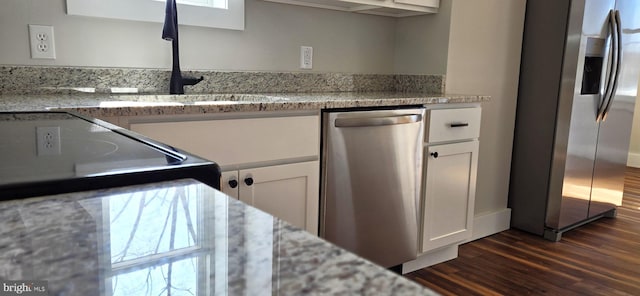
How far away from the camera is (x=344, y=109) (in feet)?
6.31

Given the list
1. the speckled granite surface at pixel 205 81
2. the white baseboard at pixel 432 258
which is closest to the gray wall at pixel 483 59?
the speckled granite surface at pixel 205 81

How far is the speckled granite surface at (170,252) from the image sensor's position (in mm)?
320

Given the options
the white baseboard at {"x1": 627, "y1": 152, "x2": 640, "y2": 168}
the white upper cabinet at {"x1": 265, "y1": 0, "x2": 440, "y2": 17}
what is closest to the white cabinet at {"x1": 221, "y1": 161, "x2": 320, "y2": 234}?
the white upper cabinet at {"x1": 265, "y1": 0, "x2": 440, "y2": 17}

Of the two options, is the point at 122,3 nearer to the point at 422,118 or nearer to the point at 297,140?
the point at 297,140

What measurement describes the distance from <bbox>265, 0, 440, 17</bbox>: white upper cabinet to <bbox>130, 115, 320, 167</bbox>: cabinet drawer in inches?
31.9

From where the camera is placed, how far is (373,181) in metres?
2.00

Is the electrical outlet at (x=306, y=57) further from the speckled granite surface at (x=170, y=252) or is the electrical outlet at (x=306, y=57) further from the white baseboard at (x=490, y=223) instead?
the speckled granite surface at (x=170, y=252)

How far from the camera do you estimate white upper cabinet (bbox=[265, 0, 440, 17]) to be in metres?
2.38

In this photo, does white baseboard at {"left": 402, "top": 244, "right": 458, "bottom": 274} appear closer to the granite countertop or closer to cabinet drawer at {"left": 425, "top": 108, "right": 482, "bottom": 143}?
cabinet drawer at {"left": 425, "top": 108, "right": 482, "bottom": 143}

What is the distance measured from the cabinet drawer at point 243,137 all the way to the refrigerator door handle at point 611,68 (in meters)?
2.03

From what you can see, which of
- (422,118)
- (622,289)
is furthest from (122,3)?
(622,289)

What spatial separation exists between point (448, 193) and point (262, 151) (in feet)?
3.54

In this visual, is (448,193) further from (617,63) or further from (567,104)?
(617,63)

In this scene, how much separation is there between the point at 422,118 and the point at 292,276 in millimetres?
1873
